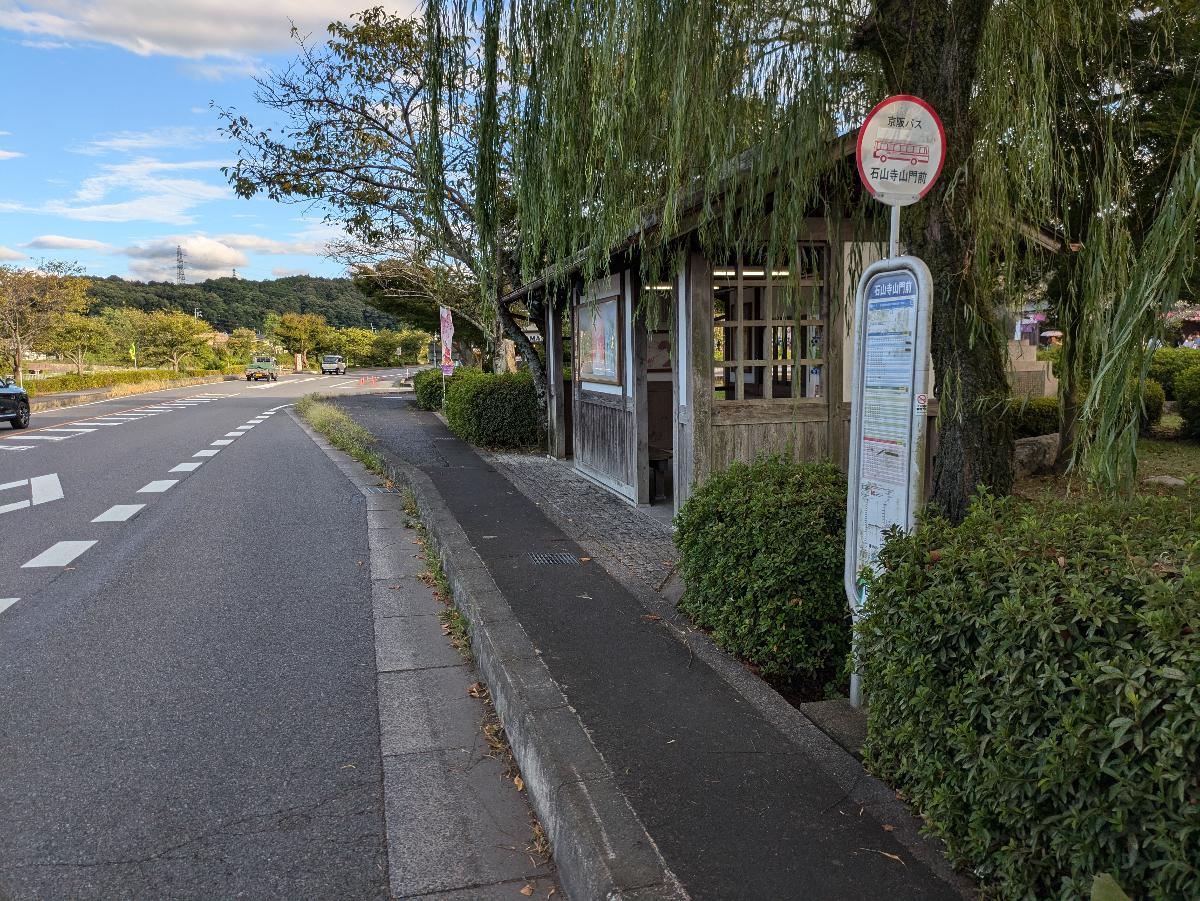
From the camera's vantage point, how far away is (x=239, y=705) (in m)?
4.17

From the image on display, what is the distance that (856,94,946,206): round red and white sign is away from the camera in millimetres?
3039

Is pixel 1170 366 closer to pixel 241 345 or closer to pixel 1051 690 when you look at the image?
pixel 1051 690

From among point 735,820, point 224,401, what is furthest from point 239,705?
point 224,401

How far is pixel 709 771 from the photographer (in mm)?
3109

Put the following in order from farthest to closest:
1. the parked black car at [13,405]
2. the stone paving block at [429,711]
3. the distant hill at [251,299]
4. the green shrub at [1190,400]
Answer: the distant hill at [251,299] → the parked black car at [13,405] → the green shrub at [1190,400] → the stone paving block at [429,711]

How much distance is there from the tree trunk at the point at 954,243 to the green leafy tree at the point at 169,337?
59.0 metres

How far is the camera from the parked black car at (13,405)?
62.1ft

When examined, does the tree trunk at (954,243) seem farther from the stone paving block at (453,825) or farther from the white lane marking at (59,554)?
the white lane marking at (59,554)

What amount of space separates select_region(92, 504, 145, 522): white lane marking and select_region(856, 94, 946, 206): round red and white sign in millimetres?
8618

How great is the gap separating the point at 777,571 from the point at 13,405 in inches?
828

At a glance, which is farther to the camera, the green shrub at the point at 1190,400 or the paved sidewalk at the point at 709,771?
the green shrub at the point at 1190,400

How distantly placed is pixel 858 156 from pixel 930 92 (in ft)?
2.62

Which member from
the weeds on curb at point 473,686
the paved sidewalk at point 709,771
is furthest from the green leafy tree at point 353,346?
the paved sidewalk at point 709,771

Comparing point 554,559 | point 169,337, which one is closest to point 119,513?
point 554,559
